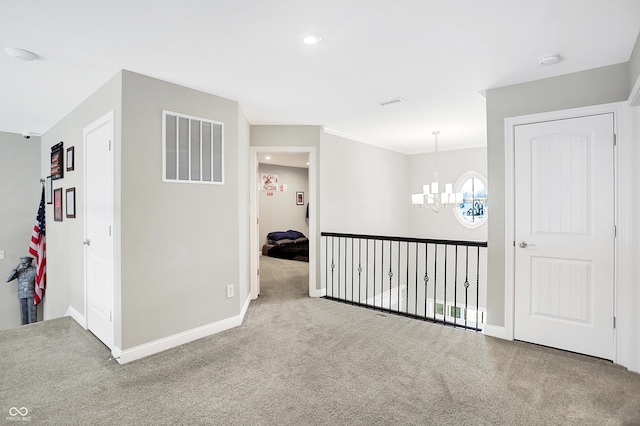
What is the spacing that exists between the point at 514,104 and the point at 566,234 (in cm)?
130

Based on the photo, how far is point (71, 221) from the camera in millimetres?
3748

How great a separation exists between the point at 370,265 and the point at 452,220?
88.8 inches

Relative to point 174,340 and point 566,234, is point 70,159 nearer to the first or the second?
point 174,340

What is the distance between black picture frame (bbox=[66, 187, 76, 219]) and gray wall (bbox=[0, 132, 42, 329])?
6.01 feet

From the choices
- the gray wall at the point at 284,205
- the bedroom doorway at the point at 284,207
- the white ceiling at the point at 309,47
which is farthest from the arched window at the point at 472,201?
the gray wall at the point at 284,205

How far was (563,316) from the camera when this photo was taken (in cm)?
280

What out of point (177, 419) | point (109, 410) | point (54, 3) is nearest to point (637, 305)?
point (177, 419)

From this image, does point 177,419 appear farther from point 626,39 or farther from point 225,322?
point 626,39

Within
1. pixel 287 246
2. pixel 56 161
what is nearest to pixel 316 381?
pixel 56 161

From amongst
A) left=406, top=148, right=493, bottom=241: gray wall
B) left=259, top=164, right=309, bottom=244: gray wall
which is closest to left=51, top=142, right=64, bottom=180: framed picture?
left=259, top=164, right=309, bottom=244: gray wall

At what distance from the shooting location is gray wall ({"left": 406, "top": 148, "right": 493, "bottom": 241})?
6.30 meters

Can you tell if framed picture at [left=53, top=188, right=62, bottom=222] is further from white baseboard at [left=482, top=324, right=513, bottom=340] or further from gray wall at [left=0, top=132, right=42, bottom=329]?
white baseboard at [left=482, top=324, right=513, bottom=340]

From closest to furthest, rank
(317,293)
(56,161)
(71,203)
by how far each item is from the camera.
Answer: (71,203) < (56,161) < (317,293)

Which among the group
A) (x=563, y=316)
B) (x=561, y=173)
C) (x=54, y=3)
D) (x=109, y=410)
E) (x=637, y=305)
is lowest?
(x=109, y=410)
